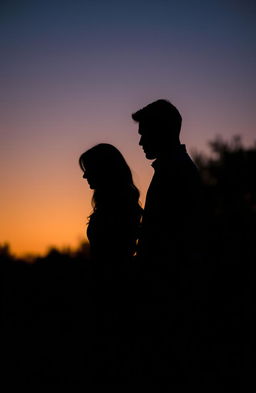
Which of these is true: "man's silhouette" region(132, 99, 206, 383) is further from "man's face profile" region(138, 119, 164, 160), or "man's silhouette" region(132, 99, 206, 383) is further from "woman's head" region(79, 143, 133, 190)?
"woman's head" region(79, 143, 133, 190)

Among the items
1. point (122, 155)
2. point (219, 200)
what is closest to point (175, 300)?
point (122, 155)

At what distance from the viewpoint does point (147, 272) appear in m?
→ 3.52

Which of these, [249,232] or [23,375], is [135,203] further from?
[249,232]

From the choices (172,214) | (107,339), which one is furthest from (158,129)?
(107,339)

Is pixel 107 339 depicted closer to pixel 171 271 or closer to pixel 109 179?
pixel 171 271

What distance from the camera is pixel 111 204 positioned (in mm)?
4453

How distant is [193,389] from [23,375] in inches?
139

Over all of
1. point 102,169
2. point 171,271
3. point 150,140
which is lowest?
point 171,271

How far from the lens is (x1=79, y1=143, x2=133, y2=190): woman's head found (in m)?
4.52

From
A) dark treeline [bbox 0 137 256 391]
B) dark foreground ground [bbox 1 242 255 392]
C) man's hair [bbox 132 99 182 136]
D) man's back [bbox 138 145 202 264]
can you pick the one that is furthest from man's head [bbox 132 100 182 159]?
dark foreground ground [bbox 1 242 255 392]

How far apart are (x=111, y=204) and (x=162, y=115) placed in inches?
38.1

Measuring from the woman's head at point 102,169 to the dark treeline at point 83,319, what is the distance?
73 centimetres

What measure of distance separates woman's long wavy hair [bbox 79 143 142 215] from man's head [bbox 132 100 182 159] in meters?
0.61

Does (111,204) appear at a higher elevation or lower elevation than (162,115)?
lower
